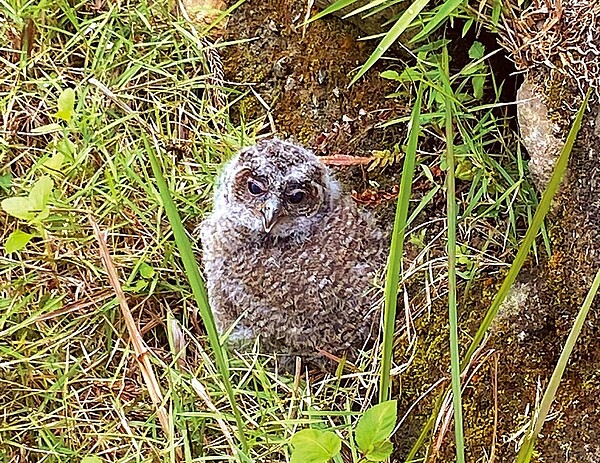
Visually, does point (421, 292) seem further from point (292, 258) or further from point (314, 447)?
point (314, 447)

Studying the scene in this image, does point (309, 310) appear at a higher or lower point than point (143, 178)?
lower

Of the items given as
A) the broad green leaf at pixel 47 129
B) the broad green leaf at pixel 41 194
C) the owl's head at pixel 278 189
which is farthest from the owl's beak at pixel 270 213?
the broad green leaf at pixel 47 129

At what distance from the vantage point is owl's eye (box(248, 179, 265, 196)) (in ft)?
7.12

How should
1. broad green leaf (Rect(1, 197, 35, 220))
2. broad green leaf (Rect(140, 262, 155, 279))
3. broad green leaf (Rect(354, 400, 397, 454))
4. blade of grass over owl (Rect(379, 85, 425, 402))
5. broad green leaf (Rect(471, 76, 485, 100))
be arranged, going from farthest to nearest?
1. broad green leaf (Rect(140, 262, 155, 279))
2. broad green leaf (Rect(1, 197, 35, 220))
3. broad green leaf (Rect(471, 76, 485, 100))
4. broad green leaf (Rect(354, 400, 397, 454))
5. blade of grass over owl (Rect(379, 85, 425, 402))

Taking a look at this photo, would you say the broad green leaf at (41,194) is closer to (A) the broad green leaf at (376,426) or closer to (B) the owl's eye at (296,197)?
(B) the owl's eye at (296,197)

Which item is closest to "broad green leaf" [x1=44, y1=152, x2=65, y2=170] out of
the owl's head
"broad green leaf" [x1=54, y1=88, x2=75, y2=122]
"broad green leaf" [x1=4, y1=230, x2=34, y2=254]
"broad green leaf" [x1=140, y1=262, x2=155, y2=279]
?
"broad green leaf" [x1=54, y1=88, x2=75, y2=122]

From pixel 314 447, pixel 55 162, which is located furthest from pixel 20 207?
pixel 314 447

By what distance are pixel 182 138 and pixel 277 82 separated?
387 millimetres

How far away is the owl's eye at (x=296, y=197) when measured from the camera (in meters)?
2.16

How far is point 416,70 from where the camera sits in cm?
209

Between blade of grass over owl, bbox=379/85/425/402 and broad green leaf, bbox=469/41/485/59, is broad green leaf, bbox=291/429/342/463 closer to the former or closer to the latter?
blade of grass over owl, bbox=379/85/425/402

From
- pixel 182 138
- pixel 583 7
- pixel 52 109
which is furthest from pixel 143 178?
pixel 583 7

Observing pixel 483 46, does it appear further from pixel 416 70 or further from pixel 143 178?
pixel 143 178

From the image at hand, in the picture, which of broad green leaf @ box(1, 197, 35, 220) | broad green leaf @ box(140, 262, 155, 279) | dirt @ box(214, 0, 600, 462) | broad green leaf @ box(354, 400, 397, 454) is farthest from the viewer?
broad green leaf @ box(140, 262, 155, 279)
